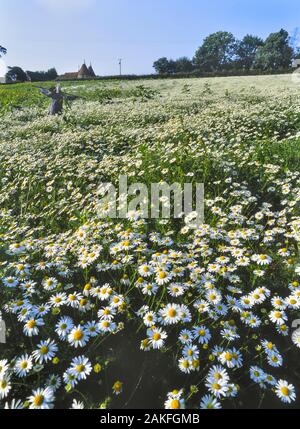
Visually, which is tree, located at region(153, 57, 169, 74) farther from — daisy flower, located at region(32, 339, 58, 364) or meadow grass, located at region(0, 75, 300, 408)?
daisy flower, located at region(32, 339, 58, 364)

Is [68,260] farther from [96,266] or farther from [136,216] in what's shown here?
[136,216]

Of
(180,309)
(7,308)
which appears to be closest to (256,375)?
(180,309)

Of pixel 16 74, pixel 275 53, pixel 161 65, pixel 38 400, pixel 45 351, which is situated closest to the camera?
pixel 38 400

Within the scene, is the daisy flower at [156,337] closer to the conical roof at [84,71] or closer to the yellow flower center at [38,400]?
the yellow flower center at [38,400]

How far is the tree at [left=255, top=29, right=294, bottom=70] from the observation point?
68.1m

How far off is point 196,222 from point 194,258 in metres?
0.70

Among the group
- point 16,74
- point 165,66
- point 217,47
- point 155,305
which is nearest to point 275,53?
point 165,66

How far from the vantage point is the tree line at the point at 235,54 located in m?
69.9

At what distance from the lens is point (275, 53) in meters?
69.6

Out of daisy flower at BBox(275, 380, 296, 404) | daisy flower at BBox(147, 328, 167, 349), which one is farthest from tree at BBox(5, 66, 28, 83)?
daisy flower at BBox(275, 380, 296, 404)

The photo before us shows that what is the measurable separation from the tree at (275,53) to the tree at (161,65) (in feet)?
70.4

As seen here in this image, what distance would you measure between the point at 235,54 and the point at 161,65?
51.6 metres

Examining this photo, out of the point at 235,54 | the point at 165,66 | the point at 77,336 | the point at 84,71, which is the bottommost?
the point at 77,336

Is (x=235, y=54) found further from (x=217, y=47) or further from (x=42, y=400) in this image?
(x=42, y=400)
